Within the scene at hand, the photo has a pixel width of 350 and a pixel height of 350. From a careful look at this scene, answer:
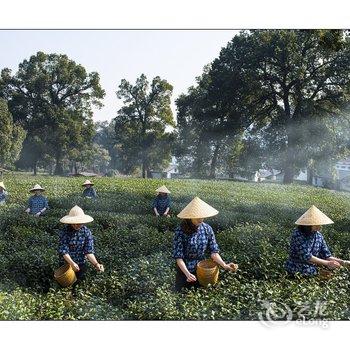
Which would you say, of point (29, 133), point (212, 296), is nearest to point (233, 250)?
point (212, 296)

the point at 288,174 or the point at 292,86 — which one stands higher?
the point at 292,86

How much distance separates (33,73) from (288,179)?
3353 millimetres

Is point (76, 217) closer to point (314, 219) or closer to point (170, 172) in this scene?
point (170, 172)

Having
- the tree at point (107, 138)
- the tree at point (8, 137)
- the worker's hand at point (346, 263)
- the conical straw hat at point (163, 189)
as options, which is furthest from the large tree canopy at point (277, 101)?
the tree at point (8, 137)

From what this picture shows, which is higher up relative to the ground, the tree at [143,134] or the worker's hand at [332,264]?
the tree at [143,134]

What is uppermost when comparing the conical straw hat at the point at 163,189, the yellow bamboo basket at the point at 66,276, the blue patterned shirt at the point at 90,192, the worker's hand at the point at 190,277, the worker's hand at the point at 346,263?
the conical straw hat at the point at 163,189

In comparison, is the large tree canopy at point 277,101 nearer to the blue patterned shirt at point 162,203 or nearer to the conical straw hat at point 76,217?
the blue patterned shirt at point 162,203

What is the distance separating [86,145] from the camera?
666cm

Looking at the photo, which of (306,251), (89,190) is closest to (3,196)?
(89,190)

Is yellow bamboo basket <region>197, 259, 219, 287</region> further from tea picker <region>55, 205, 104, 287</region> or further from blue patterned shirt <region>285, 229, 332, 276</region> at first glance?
tea picker <region>55, 205, 104, 287</region>

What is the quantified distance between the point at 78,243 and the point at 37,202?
1.23 meters

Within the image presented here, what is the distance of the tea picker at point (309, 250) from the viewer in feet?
18.2

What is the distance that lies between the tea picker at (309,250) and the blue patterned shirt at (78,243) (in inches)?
84.1

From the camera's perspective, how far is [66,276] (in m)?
5.61
